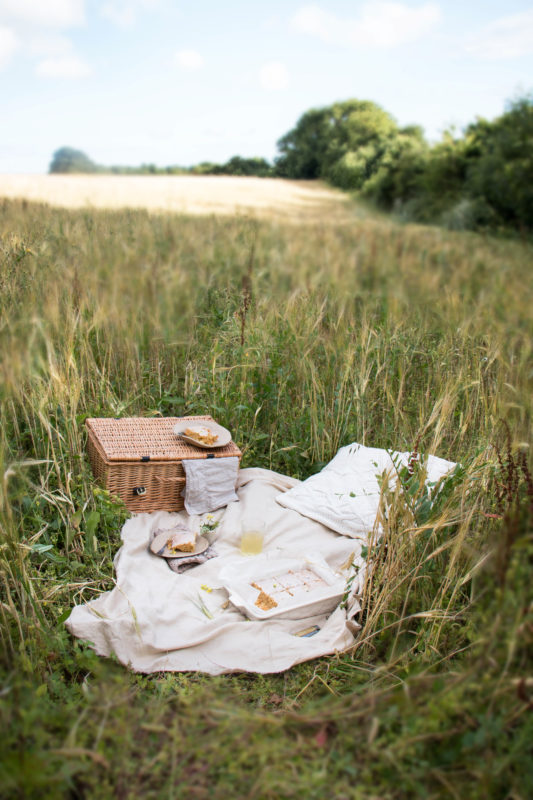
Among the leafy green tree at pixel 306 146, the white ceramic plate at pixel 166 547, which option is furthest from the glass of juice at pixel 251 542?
the leafy green tree at pixel 306 146

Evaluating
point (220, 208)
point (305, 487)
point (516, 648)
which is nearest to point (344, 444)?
point (305, 487)

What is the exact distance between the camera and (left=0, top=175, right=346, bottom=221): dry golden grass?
31.8 feet

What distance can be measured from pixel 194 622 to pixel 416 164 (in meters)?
13.9

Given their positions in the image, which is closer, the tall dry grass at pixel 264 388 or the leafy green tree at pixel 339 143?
the tall dry grass at pixel 264 388

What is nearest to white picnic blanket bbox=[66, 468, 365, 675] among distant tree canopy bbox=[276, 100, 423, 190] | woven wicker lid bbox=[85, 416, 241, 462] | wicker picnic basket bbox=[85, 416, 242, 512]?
wicker picnic basket bbox=[85, 416, 242, 512]

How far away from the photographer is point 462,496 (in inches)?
85.2

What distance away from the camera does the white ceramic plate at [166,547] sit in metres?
2.65

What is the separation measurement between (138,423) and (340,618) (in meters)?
1.51

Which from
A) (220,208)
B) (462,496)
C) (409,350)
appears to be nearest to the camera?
(462,496)

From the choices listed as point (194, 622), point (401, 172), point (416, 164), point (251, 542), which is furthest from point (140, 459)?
point (416, 164)

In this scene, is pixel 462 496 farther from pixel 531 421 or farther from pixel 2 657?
pixel 2 657

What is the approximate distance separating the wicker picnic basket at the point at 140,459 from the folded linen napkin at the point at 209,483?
0.12ft

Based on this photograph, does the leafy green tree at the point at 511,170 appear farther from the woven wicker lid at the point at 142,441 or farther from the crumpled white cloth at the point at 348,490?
the woven wicker lid at the point at 142,441

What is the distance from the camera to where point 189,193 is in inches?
515
